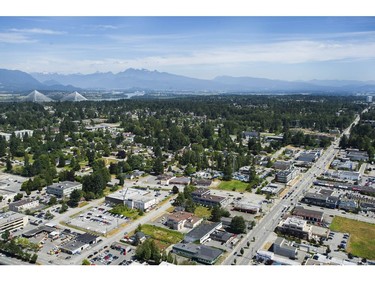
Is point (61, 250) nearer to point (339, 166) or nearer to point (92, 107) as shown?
point (339, 166)

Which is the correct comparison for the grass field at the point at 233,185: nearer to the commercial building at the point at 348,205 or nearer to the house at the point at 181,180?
the house at the point at 181,180

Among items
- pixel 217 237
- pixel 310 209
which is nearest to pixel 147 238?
pixel 217 237

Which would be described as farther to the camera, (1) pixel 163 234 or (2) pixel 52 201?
(2) pixel 52 201

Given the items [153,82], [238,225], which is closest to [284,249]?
[238,225]

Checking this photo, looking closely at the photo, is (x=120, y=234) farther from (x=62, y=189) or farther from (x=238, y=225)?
(x=62, y=189)

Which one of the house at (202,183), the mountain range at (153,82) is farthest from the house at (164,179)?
the mountain range at (153,82)
